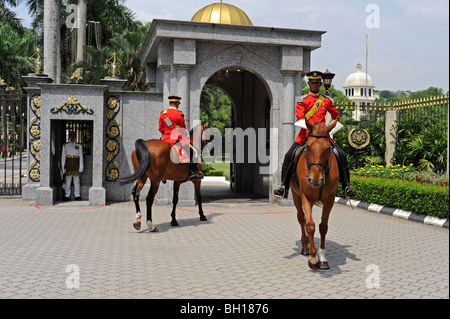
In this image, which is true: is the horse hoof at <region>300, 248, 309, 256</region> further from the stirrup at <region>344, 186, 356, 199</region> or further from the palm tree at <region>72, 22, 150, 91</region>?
the palm tree at <region>72, 22, 150, 91</region>

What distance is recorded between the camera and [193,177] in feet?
34.9

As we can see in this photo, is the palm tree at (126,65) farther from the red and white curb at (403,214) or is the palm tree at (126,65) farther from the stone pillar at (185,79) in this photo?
the red and white curb at (403,214)

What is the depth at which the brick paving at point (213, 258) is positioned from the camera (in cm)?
556

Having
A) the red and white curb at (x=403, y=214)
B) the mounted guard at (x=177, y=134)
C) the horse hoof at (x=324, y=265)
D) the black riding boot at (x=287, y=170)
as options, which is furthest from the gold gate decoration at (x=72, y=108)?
the horse hoof at (x=324, y=265)

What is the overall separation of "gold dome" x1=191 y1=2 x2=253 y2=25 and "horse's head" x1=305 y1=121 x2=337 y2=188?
10.3 metres

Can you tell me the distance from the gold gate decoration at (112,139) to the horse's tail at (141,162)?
5109 mm

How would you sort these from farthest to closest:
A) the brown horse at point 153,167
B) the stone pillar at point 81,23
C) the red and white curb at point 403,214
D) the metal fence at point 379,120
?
the stone pillar at point 81,23 < the metal fence at point 379,120 < the red and white curb at point 403,214 < the brown horse at point 153,167

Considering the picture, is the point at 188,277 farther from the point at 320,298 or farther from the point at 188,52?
the point at 188,52

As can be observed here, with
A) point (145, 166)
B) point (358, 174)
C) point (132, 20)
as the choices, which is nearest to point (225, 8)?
point (358, 174)

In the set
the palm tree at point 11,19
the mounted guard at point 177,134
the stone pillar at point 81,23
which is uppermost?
the palm tree at point 11,19

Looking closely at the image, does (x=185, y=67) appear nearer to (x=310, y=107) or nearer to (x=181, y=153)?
(x=181, y=153)

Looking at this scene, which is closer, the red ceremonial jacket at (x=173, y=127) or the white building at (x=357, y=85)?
the red ceremonial jacket at (x=173, y=127)

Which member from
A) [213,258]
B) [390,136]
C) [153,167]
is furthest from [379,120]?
[213,258]

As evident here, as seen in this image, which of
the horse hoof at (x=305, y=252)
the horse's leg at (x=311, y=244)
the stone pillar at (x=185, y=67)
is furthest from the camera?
the stone pillar at (x=185, y=67)
